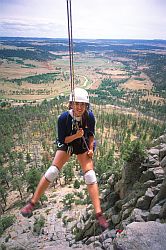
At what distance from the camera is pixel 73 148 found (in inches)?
212

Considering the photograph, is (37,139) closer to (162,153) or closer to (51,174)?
(162,153)

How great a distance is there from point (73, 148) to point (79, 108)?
2.92 ft

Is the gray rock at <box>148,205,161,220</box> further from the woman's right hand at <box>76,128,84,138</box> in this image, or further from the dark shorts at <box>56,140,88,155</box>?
the woman's right hand at <box>76,128,84,138</box>

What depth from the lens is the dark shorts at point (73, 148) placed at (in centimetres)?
534

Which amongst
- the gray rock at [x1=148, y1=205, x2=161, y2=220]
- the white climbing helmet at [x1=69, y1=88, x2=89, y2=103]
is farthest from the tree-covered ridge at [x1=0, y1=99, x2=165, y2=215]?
the white climbing helmet at [x1=69, y1=88, x2=89, y2=103]

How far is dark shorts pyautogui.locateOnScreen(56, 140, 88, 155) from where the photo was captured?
17.5 feet

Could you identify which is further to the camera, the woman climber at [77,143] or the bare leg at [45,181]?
the bare leg at [45,181]

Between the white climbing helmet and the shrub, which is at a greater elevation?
the white climbing helmet

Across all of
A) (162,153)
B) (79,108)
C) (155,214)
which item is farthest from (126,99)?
(79,108)

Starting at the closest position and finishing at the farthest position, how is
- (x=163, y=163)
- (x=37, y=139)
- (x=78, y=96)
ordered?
1. (x=78, y=96)
2. (x=163, y=163)
3. (x=37, y=139)

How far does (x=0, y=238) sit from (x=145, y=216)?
2237 centimetres

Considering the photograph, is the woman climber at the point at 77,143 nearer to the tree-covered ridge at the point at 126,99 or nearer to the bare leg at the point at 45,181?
the bare leg at the point at 45,181

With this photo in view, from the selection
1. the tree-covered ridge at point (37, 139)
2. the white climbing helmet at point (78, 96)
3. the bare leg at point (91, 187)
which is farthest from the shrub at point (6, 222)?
the white climbing helmet at point (78, 96)

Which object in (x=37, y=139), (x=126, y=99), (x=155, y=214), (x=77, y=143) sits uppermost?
(x=77, y=143)
